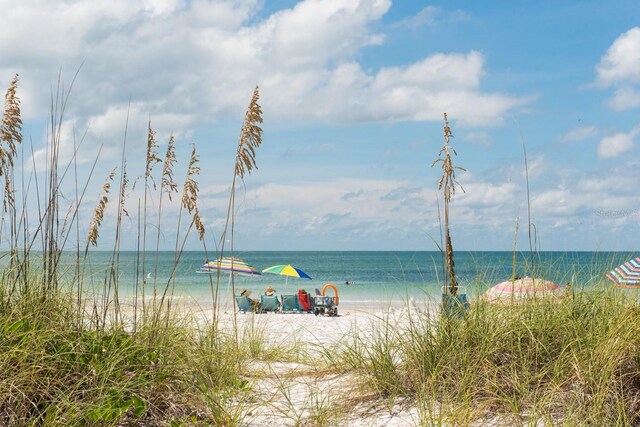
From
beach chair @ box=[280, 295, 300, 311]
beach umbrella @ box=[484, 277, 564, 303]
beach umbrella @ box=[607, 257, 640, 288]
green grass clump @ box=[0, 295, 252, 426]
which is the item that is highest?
beach umbrella @ box=[607, 257, 640, 288]

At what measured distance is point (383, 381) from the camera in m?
4.64

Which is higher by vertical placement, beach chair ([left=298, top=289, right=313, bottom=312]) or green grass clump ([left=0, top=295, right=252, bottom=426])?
green grass clump ([left=0, top=295, right=252, bottom=426])

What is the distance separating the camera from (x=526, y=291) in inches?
203

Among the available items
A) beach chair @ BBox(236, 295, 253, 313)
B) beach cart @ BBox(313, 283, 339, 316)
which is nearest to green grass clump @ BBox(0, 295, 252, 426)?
beach chair @ BBox(236, 295, 253, 313)

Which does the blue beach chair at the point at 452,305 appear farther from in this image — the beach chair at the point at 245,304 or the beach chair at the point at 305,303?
the beach chair at the point at 305,303

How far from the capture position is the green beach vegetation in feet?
12.5

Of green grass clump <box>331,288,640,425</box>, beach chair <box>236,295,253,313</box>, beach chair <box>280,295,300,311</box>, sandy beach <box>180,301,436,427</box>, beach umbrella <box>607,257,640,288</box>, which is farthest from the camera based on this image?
beach chair <box>280,295,300,311</box>

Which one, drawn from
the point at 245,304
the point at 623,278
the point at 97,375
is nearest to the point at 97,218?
the point at 97,375

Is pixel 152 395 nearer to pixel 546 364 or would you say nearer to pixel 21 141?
pixel 21 141

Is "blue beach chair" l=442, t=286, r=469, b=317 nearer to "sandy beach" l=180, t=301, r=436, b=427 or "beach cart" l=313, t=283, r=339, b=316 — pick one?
"sandy beach" l=180, t=301, r=436, b=427

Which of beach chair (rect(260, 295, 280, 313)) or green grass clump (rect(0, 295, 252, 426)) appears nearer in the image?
green grass clump (rect(0, 295, 252, 426))

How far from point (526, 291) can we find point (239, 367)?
2329 mm

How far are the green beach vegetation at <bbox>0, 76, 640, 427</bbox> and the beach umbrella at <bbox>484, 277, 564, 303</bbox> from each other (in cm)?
13

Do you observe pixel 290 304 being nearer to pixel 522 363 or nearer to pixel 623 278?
pixel 623 278
